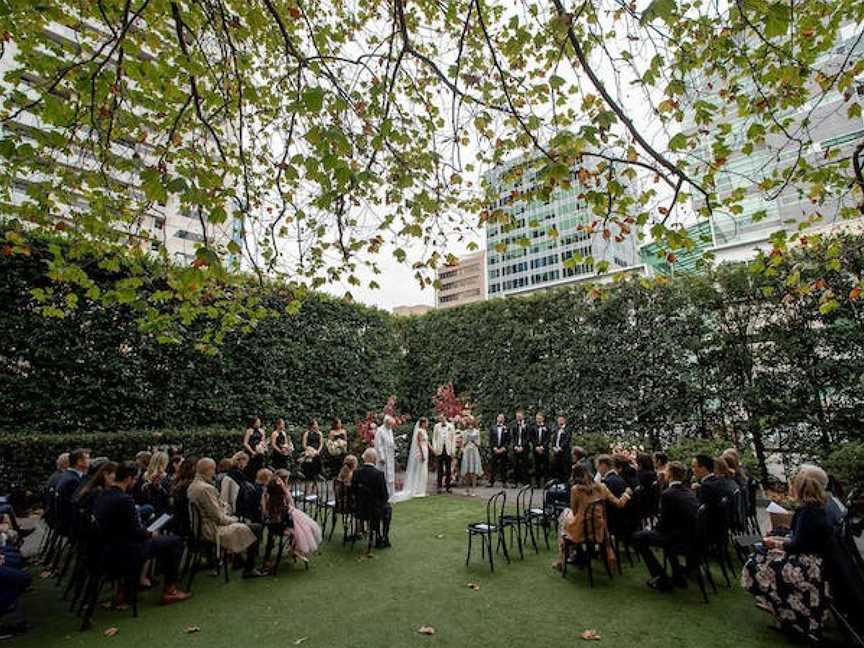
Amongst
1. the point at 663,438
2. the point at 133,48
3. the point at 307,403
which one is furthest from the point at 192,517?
the point at 663,438

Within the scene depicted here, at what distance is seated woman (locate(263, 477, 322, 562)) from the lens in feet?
19.4

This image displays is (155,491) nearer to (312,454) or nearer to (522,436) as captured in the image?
(312,454)

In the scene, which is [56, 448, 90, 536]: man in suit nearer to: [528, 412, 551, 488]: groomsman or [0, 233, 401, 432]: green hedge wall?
[0, 233, 401, 432]: green hedge wall

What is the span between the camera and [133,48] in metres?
3.92

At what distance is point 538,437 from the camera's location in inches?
456

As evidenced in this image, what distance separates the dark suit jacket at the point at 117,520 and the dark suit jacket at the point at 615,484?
5.41 meters

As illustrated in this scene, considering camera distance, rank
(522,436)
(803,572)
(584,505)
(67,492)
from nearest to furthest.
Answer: (803,572)
(584,505)
(67,492)
(522,436)

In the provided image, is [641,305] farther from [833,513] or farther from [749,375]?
[833,513]

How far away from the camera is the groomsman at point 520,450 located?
11.5 m

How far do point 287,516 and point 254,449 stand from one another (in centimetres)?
392

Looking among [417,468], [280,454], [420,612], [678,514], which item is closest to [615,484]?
[678,514]

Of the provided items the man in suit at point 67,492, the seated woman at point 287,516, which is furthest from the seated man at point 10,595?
the seated woman at point 287,516

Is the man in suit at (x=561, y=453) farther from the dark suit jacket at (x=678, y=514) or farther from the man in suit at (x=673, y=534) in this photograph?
the dark suit jacket at (x=678, y=514)

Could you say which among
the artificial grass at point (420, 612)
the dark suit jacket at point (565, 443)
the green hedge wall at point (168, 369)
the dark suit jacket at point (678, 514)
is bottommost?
the artificial grass at point (420, 612)
